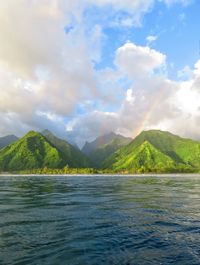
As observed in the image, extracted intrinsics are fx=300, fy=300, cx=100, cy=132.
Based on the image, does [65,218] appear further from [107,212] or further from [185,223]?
[185,223]

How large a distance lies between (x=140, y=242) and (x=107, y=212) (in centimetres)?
1549

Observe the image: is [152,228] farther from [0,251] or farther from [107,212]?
[0,251]

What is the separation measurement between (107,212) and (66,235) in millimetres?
13604

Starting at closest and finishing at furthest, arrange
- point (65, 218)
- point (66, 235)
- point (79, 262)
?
1. point (79, 262)
2. point (66, 235)
3. point (65, 218)

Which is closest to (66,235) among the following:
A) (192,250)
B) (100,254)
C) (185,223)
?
(100,254)

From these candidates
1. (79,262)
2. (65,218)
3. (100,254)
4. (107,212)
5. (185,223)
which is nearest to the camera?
(79,262)

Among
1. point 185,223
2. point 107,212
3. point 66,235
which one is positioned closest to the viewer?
point 66,235

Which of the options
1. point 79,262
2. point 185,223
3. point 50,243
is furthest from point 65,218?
point 79,262

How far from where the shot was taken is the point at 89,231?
2728cm

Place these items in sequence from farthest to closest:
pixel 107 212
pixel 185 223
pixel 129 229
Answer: pixel 107 212 → pixel 185 223 → pixel 129 229

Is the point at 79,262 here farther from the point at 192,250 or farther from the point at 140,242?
the point at 192,250

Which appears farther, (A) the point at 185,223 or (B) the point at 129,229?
(A) the point at 185,223

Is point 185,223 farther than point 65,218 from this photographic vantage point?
No

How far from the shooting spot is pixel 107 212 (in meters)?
38.7
